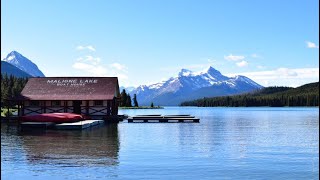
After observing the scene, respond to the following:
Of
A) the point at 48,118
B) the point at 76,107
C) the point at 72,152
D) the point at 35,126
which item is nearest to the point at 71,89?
the point at 76,107

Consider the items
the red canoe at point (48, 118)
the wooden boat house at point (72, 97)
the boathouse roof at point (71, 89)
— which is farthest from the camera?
the boathouse roof at point (71, 89)

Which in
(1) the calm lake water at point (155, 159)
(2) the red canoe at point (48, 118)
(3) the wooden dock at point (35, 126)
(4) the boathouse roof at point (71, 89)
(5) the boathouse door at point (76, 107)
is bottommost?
(1) the calm lake water at point (155, 159)

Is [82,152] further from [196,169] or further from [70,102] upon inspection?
[70,102]

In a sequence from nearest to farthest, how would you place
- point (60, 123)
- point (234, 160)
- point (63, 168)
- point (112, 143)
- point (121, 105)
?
point (63, 168) < point (234, 160) < point (112, 143) < point (60, 123) < point (121, 105)

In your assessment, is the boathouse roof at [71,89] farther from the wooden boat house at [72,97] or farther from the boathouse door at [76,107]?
the boathouse door at [76,107]

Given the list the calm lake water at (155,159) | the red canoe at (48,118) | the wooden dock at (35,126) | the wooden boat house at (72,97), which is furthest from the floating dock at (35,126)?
the wooden boat house at (72,97)

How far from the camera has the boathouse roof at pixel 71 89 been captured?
68.9 meters

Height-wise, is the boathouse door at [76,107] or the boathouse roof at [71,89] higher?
the boathouse roof at [71,89]

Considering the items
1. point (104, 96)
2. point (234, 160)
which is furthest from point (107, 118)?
point (234, 160)

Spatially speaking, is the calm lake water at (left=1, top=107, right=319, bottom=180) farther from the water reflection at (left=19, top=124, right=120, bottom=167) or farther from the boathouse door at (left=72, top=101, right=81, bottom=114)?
the boathouse door at (left=72, top=101, right=81, bottom=114)

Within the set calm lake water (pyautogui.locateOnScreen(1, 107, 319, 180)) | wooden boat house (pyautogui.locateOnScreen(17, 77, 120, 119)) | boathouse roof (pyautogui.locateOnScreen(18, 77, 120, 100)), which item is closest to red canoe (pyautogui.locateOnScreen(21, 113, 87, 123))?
wooden boat house (pyautogui.locateOnScreen(17, 77, 120, 119))

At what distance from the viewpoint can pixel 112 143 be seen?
36.1 meters

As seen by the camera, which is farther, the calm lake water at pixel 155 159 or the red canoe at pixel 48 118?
the red canoe at pixel 48 118

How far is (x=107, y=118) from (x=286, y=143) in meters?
37.2
